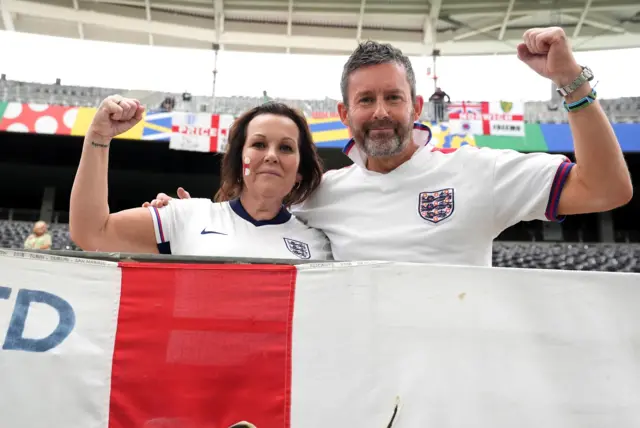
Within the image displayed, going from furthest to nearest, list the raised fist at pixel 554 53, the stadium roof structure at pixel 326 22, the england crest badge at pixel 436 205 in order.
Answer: the stadium roof structure at pixel 326 22
the england crest badge at pixel 436 205
the raised fist at pixel 554 53

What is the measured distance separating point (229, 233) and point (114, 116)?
43cm

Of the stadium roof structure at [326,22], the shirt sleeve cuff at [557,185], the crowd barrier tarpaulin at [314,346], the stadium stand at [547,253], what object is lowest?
the crowd barrier tarpaulin at [314,346]

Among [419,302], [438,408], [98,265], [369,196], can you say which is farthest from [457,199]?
[98,265]

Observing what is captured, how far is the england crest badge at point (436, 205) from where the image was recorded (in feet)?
4.46

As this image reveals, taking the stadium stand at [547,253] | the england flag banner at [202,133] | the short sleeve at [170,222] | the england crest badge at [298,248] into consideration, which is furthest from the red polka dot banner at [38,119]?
the england crest badge at [298,248]

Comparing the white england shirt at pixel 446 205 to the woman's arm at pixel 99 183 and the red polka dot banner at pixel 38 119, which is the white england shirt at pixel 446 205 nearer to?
the woman's arm at pixel 99 183

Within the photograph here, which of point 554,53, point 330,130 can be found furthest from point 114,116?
point 330,130

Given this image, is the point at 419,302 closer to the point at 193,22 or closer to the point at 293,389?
the point at 293,389

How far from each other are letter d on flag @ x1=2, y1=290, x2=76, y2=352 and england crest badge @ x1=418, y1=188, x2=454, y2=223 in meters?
0.89

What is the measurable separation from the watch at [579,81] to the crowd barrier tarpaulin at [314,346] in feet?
1.31

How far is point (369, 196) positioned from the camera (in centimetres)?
147

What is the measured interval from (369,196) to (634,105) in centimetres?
Result: 1105

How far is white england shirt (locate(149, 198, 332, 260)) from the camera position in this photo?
1369 millimetres

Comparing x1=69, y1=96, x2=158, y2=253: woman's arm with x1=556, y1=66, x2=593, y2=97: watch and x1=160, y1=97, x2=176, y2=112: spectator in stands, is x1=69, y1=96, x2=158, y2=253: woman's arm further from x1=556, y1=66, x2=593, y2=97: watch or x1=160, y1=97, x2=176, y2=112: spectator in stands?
x1=160, y1=97, x2=176, y2=112: spectator in stands
